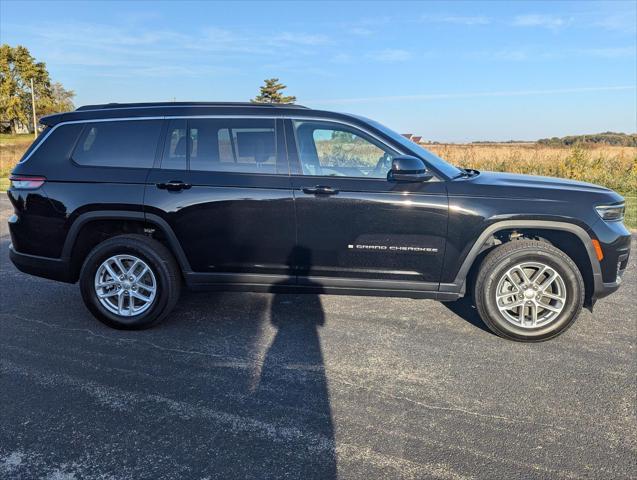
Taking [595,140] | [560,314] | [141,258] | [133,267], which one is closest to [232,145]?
[141,258]

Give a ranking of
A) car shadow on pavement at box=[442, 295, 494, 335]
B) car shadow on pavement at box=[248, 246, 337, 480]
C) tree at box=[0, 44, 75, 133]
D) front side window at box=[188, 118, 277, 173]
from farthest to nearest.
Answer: tree at box=[0, 44, 75, 133] < car shadow on pavement at box=[442, 295, 494, 335] < front side window at box=[188, 118, 277, 173] < car shadow on pavement at box=[248, 246, 337, 480]

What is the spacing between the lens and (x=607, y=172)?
599 inches

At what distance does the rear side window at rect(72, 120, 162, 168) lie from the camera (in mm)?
4344

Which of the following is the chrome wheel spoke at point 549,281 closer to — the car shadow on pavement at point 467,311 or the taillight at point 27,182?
the car shadow on pavement at point 467,311

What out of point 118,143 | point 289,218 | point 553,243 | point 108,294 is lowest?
point 108,294

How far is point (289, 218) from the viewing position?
4.14 m

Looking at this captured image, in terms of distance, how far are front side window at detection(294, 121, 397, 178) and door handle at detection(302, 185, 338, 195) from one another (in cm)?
15

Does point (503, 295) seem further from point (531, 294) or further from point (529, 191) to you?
point (529, 191)

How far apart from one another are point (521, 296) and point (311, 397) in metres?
2.07

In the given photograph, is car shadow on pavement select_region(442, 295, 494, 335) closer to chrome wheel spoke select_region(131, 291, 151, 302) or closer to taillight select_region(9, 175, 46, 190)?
chrome wheel spoke select_region(131, 291, 151, 302)

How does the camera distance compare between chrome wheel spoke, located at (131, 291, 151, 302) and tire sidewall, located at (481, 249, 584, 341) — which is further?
chrome wheel spoke, located at (131, 291, 151, 302)

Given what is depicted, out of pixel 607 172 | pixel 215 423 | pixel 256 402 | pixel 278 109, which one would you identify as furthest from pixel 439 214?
pixel 607 172

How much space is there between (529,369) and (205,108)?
3395mm

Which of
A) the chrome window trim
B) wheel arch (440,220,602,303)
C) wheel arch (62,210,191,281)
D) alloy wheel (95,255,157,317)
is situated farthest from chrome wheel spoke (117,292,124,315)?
wheel arch (440,220,602,303)
